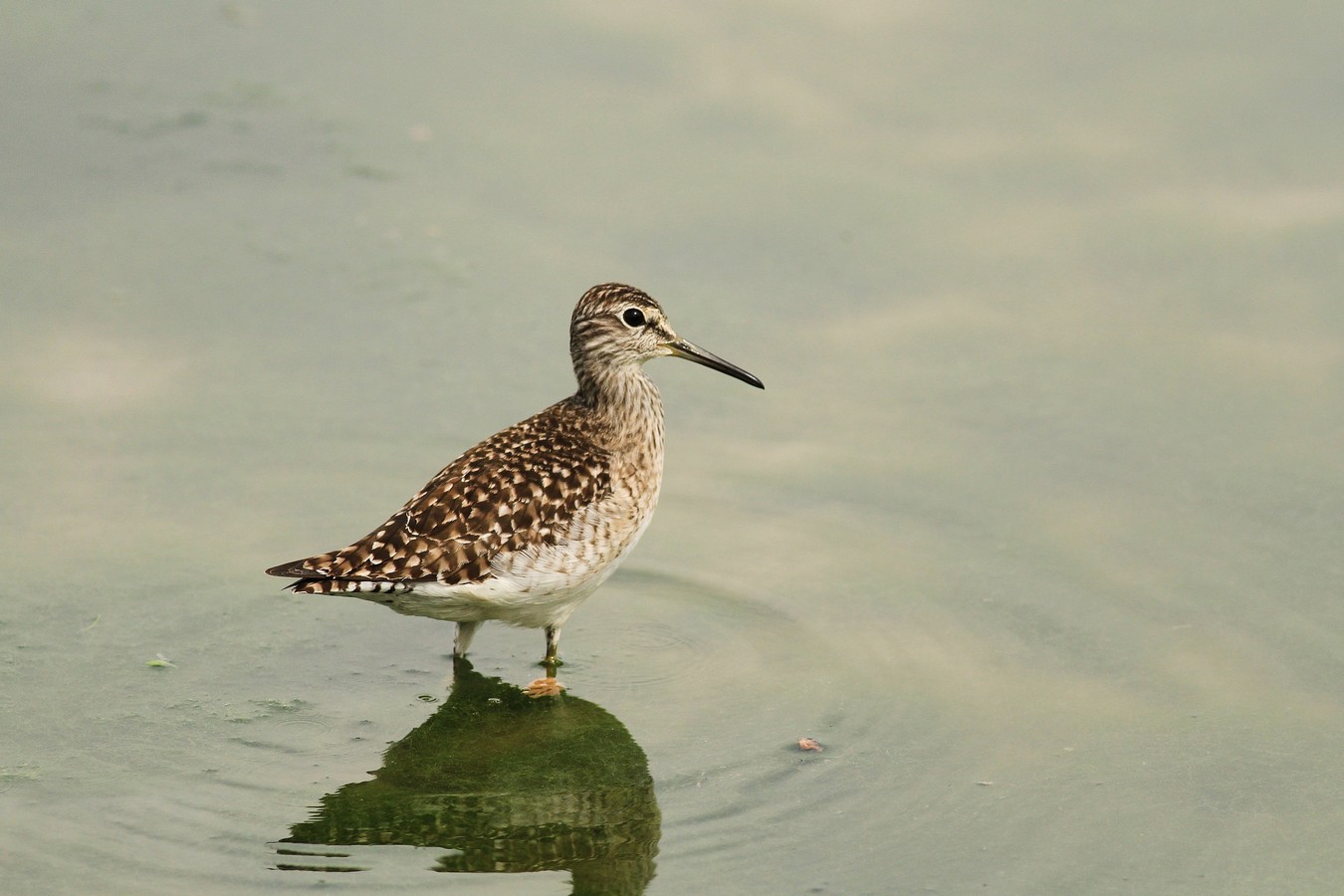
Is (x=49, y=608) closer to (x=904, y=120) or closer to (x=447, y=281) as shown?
(x=447, y=281)

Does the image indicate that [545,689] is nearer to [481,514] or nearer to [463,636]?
[463,636]

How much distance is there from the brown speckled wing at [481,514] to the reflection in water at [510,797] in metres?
0.67

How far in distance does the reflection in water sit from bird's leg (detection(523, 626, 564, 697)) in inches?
2.0

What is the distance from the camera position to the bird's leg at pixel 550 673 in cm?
809

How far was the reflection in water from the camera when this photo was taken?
6770 mm

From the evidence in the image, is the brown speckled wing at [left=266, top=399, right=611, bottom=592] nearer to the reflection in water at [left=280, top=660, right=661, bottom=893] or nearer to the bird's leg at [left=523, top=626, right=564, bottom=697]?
the bird's leg at [left=523, top=626, right=564, bottom=697]

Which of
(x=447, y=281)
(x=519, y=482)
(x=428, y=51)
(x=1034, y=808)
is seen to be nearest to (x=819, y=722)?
(x=1034, y=808)

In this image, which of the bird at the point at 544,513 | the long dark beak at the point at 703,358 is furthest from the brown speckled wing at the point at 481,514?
the long dark beak at the point at 703,358

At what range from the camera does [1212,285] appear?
1109 centimetres

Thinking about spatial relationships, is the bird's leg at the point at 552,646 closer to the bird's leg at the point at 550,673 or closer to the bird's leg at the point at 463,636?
the bird's leg at the point at 550,673

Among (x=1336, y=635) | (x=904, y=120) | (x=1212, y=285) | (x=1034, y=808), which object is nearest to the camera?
(x=1034, y=808)

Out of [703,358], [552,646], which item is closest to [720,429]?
[703,358]

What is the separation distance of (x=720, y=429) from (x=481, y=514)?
2.47 metres

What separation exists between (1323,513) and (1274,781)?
7.21 ft
